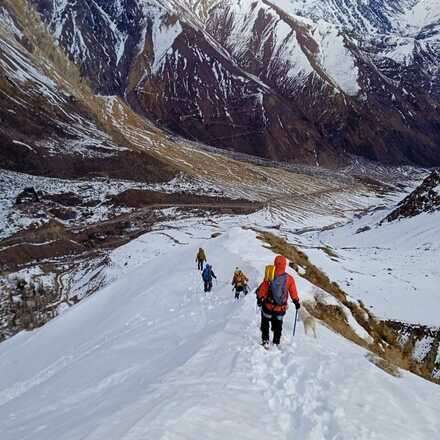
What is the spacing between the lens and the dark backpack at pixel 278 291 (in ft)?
39.5

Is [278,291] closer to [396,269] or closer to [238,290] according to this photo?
[238,290]

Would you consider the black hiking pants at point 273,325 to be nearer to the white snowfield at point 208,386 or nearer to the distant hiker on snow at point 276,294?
the distant hiker on snow at point 276,294

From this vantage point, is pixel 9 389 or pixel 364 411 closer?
pixel 364 411

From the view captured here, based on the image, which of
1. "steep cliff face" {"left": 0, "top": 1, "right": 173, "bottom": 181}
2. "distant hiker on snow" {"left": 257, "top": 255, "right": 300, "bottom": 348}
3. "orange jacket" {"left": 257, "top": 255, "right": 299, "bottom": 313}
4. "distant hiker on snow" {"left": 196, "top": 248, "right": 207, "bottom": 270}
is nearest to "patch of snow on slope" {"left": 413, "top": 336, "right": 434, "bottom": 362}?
"distant hiker on snow" {"left": 196, "top": 248, "right": 207, "bottom": 270}

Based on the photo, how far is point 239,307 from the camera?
1717cm

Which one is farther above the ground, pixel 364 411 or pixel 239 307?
pixel 364 411

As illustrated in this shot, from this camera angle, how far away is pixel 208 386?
34.0 ft

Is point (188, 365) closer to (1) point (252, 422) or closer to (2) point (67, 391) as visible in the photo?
(1) point (252, 422)

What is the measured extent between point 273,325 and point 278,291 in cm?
89

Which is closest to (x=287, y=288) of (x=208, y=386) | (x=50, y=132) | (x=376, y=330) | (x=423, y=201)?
(x=208, y=386)

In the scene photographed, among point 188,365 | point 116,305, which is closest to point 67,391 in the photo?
point 188,365

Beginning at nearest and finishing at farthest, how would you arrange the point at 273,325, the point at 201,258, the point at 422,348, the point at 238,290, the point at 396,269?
the point at 273,325 < the point at 238,290 < the point at 422,348 < the point at 201,258 < the point at 396,269

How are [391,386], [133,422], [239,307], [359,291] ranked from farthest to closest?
[359,291] → [239,307] → [391,386] → [133,422]

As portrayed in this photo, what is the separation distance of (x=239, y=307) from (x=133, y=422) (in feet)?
29.0
